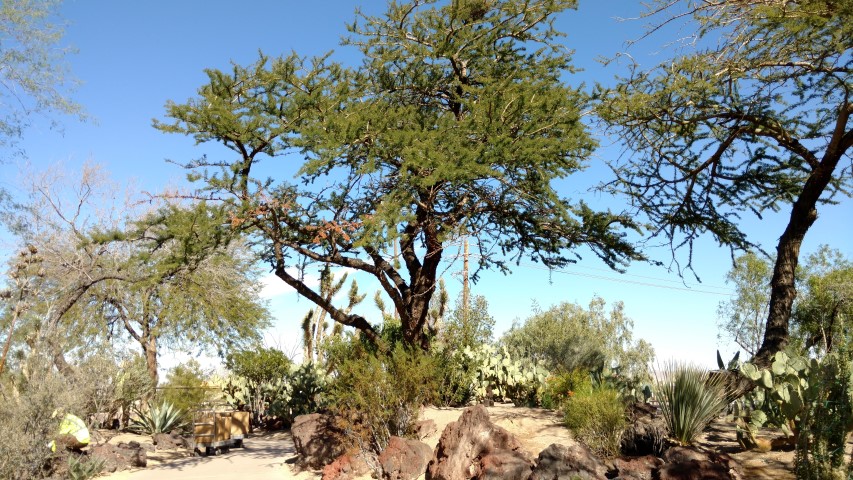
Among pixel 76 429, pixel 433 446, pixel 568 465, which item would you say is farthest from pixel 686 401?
pixel 76 429

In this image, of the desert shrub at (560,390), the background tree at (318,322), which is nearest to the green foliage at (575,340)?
the desert shrub at (560,390)

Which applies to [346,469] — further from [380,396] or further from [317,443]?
[317,443]

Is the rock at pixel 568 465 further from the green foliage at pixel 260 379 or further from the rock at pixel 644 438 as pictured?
the green foliage at pixel 260 379

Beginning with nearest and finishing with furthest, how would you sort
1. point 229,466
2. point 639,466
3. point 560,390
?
point 639,466 < point 229,466 < point 560,390

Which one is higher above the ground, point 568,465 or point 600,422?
point 600,422

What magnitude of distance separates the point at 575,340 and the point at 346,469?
23.8 meters

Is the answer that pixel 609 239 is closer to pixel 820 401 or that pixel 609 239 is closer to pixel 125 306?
pixel 820 401

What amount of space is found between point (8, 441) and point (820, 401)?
1163 centimetres

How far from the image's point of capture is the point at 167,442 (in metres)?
15.6

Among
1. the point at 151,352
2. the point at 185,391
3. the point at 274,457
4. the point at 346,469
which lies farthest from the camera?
the point at 151,352

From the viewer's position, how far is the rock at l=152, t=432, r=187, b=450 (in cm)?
1544

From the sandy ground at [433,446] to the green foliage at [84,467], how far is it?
1.17ft

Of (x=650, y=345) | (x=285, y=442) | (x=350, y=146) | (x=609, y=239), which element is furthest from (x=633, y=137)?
(x=650, y=345)

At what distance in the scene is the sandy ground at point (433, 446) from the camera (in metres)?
8.17
